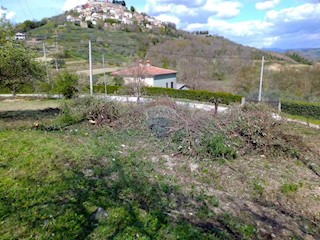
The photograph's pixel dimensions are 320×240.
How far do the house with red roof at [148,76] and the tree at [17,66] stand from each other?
1504cm

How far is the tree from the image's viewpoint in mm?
10656

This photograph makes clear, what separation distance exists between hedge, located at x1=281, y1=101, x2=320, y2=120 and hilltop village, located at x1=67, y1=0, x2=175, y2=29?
60.3m

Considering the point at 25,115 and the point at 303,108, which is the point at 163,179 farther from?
the point at 303,108

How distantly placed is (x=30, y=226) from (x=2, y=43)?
32.1 ft

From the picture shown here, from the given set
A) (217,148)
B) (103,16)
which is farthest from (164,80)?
(103,16)

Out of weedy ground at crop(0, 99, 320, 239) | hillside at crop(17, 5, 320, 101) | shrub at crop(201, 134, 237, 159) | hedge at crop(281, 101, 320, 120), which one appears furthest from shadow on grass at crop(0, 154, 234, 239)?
hedge at crop(281, 101, 320, 120)

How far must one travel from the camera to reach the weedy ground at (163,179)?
3848 millimetres

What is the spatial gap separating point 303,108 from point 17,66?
60.5 ft

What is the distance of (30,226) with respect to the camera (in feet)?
11.6

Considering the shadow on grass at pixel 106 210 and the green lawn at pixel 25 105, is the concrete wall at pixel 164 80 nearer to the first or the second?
the green lawn at pixel 25 105

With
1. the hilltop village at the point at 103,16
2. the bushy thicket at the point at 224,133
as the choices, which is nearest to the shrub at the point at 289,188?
the bushy thicket at the point at 224,133

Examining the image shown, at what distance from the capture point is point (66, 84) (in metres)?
20.9

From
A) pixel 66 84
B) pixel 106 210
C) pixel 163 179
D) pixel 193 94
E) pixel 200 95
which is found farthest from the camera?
pixel 193 94

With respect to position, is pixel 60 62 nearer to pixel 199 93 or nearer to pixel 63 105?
pixel 199 93
